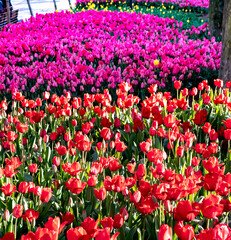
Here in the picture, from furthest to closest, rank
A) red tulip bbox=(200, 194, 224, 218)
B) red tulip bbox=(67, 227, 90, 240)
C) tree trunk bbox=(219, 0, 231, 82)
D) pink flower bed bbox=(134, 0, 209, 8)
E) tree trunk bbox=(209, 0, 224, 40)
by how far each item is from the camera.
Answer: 1. pink flower bed bbox=(134, 0, 209, 8)
2. tree trunk bbox=(209, 0, 224, 40)
3. tree trunk bbox=(219, 0, 231, 82)
4. red tulip bbox=(200, 194, 224, 218)
5. red tulip bbox=(67, 227, 90, 240)

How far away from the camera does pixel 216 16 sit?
9.09 m

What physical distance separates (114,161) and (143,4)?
700 inches

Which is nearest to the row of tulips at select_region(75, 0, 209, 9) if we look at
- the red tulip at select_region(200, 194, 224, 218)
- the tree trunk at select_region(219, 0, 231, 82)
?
the tree trunk at select_region(219, 0, 231, 82)

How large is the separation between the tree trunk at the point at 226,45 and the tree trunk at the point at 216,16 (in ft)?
13.4

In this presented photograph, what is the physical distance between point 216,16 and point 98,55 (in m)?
3.81

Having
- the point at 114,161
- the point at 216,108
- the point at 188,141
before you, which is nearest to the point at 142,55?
the point at 216,108

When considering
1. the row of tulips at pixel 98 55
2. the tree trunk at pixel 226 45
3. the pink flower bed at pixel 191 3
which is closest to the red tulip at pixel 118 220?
the row of tulips at pixel 98 55

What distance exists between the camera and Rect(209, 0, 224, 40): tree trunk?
9.01 metres

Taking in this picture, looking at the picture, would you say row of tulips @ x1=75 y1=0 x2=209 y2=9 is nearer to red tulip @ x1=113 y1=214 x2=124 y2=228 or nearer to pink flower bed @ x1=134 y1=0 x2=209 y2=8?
pink flower bed @ x1=134 y1=0 x2=209 y2=8

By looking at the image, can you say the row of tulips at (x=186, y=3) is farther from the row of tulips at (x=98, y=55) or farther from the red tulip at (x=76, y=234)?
the red tulip at (x=76, y=234)

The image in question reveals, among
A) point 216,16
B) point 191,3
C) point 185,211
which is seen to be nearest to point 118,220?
point 185,211

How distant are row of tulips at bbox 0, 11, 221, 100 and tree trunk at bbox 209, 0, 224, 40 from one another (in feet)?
1.54

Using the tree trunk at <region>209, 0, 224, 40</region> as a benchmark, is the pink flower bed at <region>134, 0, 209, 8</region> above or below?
above

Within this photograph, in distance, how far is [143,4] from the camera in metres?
18.8
